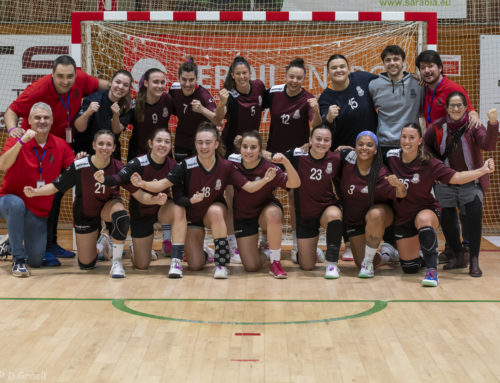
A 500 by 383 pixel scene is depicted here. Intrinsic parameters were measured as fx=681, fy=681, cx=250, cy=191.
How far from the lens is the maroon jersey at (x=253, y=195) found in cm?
605

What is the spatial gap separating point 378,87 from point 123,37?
3.14 m

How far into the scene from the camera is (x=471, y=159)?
19.7 feet

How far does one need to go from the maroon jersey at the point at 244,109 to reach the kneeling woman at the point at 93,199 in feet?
3.99

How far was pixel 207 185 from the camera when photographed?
6008 millimetres

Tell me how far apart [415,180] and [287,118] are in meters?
1.40

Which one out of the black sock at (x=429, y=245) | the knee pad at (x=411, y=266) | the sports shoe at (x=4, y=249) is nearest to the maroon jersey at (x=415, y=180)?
the black sock at (x=429, y=245)

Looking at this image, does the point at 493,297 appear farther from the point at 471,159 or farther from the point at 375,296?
the point at 471,159

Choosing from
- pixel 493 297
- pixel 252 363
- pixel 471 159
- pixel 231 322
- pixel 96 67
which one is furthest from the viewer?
pixel 96 67

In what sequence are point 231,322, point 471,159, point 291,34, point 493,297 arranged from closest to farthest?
point 231,322, point 493,297, point 471,159, point 291,34

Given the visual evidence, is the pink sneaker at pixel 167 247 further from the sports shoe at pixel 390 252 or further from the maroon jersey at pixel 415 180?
the maroon jersey at pixel 415 180

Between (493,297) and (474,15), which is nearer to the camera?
(493,297)

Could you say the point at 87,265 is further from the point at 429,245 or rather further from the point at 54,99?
the point at 429,245

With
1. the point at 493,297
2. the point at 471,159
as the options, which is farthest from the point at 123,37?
the point at 493,297

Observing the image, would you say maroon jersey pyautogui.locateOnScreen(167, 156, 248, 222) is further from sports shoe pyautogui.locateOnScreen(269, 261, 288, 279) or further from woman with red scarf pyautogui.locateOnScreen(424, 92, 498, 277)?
woman with red scarf pyautogui.locateOnScreen(424, 92, 498, 277)
